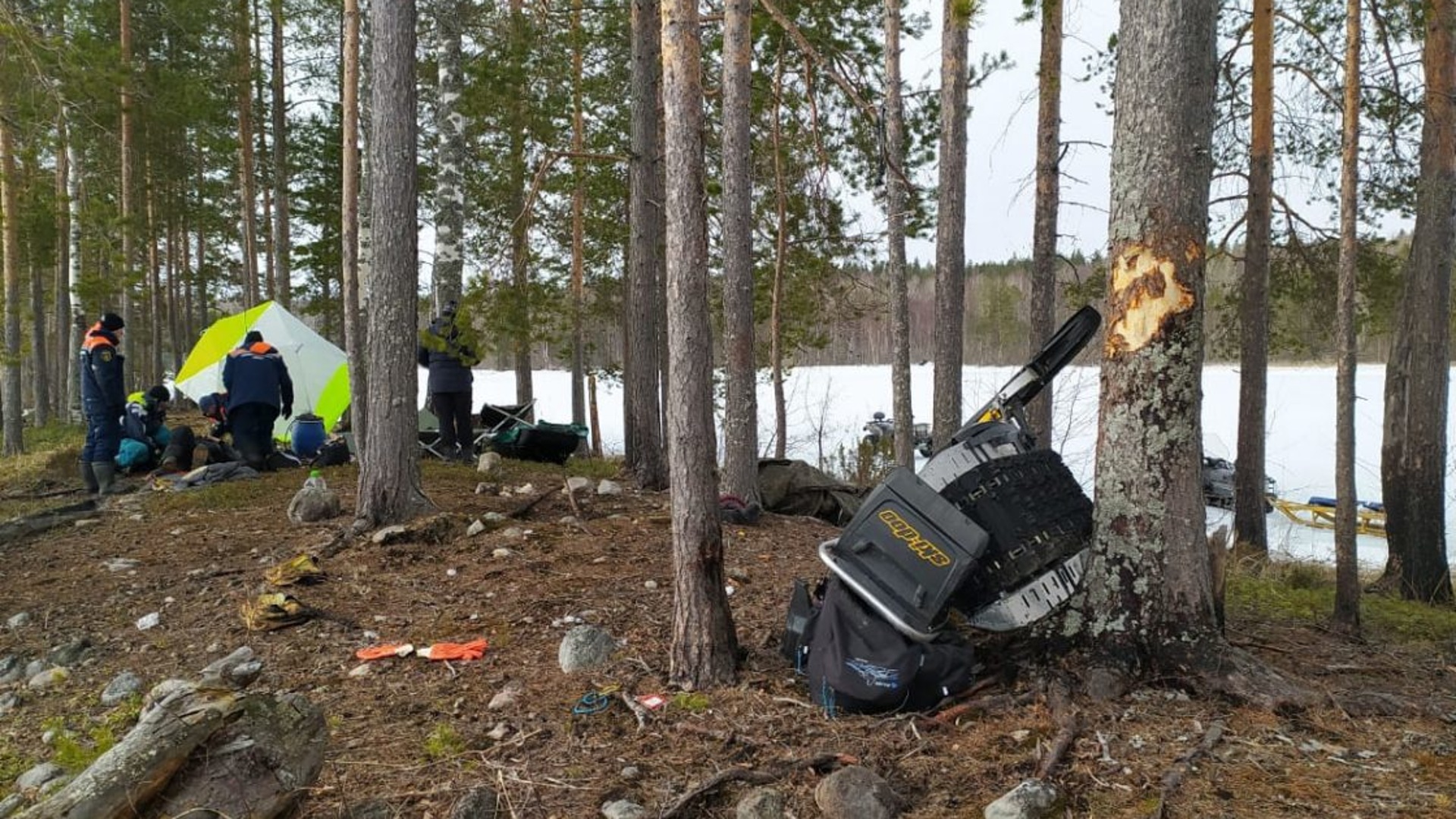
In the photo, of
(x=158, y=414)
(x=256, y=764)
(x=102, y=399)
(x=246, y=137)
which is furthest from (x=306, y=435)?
(x=246, y=137)

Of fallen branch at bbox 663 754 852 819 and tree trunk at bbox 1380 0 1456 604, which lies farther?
tree trunk at bbox 1380 0 1456 604

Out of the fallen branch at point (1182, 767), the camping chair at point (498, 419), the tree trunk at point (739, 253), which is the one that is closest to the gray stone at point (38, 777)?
the fallen branch at point (1182, 767)

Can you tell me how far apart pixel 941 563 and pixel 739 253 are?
4048 millimetres

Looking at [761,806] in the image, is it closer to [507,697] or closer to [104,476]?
[507,697]

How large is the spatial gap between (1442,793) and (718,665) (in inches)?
100

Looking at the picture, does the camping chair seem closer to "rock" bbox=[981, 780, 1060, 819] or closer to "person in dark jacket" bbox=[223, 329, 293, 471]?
"person in dark jacket" bbox=[223, 329, 293, 471]

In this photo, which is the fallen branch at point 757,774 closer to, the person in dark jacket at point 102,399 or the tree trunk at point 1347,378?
the tree trunk at point 1347,378

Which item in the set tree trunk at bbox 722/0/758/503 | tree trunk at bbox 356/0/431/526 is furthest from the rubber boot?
tree trunk at bbox 722/0/758/503

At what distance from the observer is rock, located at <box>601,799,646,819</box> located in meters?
2.90

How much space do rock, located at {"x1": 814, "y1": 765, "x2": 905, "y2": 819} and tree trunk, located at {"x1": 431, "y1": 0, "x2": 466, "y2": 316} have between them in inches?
376

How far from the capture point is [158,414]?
1092cm

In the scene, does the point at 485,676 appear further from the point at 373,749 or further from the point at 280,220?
the point at 280,220

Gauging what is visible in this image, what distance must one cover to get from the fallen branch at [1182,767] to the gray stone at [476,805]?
2151 millimetres

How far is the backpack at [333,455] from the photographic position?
10.3 metres
